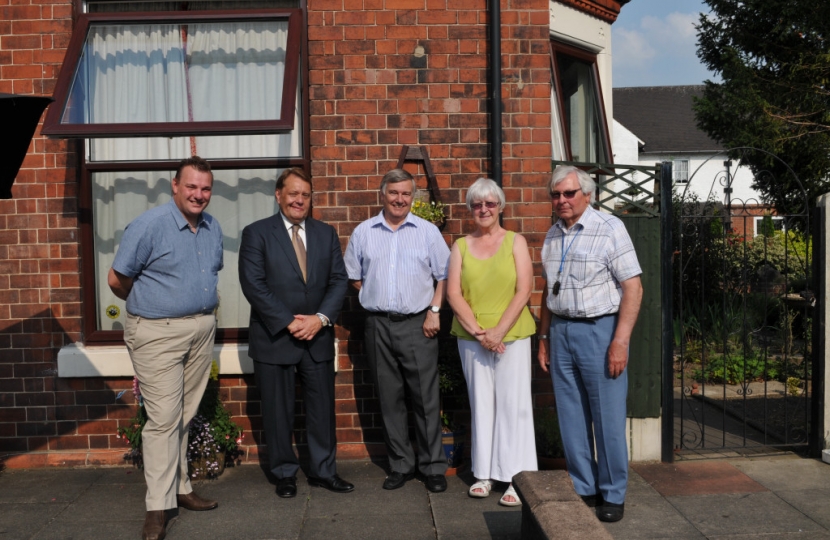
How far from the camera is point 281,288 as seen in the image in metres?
5.47

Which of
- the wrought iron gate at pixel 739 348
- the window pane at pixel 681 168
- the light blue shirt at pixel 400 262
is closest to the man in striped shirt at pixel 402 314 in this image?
the light blue shirt at pixel 400 262

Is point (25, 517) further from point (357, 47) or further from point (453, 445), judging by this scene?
point (357, 47)

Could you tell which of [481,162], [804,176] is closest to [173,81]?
[481,162]

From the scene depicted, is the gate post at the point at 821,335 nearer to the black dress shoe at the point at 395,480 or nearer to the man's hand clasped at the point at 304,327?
the black dress shoe at the point at 395,480

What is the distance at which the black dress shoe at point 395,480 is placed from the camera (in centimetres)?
566

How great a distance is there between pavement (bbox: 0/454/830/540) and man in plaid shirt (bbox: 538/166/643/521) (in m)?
0.41

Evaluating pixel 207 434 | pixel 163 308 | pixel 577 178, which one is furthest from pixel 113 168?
pixel 577 178

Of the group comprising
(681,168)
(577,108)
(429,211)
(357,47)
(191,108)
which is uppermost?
(681,168)

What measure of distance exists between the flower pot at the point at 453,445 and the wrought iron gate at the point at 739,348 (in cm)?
155

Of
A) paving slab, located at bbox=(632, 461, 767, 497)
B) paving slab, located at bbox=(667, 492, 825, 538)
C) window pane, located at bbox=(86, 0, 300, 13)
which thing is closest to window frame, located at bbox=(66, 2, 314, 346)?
window pane, located at bbox=(86, 0, 300, 13)

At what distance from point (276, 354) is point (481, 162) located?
6.73ft

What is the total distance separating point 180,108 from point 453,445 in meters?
3.10

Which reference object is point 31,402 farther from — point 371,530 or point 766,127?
point 766,127

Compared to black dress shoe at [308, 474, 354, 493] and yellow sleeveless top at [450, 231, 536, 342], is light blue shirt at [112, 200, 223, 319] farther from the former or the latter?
yellow sleeveless top at [450, 231, 536, 342]
